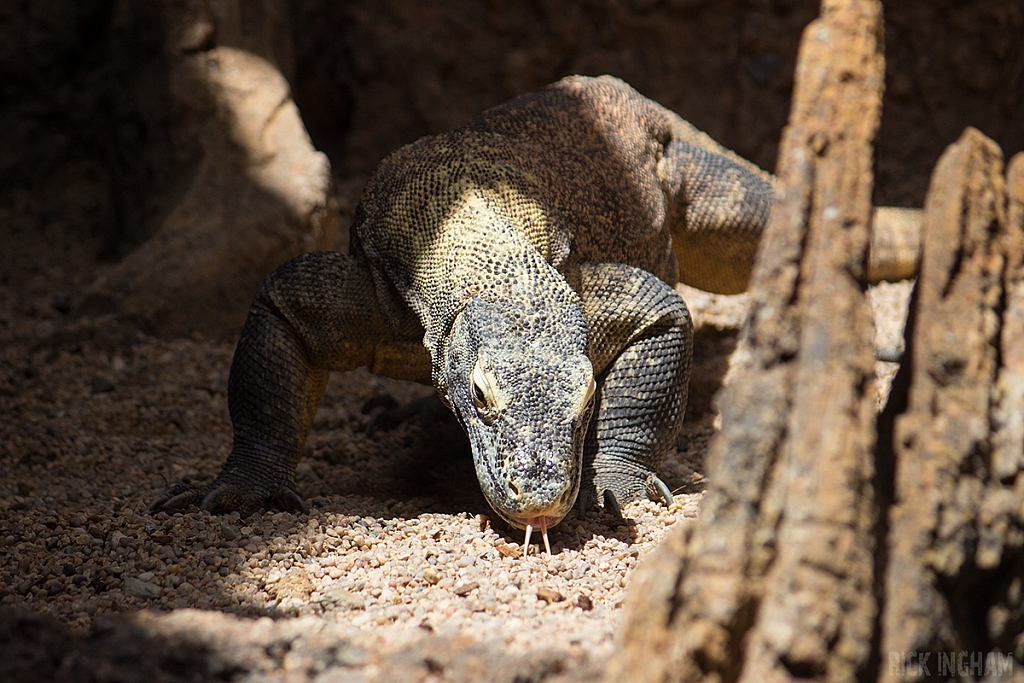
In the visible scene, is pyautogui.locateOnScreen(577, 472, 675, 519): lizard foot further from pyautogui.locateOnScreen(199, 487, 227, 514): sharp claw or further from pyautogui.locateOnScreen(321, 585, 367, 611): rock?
pyautogui.locateOnScreen(199, 487, 227, 514): sharp claw

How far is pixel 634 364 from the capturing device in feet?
13.2

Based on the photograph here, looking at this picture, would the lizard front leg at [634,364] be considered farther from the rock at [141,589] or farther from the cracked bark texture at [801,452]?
the cracked bark texture at [801,452]

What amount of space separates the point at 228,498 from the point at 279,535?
0.37 m

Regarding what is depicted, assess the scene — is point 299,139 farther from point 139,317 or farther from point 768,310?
point 768,310

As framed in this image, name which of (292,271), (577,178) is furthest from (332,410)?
(577,178)

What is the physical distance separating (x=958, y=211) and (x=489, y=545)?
1948mm

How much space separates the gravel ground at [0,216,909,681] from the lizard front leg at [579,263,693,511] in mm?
279

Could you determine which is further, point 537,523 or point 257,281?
point 257,281

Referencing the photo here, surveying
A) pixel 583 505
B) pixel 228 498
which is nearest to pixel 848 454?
pixel 583 505

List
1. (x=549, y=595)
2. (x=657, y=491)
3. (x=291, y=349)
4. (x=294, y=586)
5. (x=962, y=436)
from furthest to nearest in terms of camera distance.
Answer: (x=291, y=349) < (x=657, y=491) < (x=294, y=586) < (x=549, y=595) < (x=962, y=436)

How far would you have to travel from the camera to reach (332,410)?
5.55 meters

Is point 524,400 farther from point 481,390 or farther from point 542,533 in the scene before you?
point 542,533

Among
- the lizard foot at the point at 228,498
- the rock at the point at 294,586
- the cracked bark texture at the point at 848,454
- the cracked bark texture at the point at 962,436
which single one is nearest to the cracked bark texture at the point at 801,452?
the cracked bark texture at the point at 848,454

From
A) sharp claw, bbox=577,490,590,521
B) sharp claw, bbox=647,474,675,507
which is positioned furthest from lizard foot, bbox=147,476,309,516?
sharp claw, bbox=647,474,675,507
